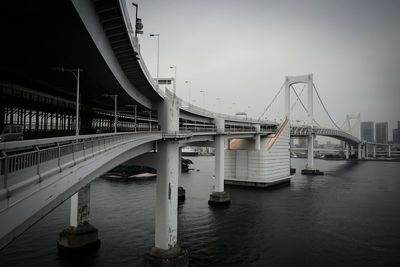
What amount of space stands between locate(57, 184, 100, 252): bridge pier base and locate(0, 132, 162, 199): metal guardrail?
46.0 ft

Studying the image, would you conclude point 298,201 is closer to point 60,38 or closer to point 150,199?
point 150,199

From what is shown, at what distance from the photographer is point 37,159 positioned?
7.03 m

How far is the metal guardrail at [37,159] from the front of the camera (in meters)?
5.71

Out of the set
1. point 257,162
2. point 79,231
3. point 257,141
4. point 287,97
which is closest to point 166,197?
point 79,231

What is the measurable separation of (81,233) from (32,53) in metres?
17.5

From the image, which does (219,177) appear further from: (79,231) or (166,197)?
(79,231)

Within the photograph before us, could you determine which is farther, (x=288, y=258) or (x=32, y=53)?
(x=288, y=258)

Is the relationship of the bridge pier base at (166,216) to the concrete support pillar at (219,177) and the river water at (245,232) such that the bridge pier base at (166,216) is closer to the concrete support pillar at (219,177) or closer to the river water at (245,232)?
the river water at (245,232)

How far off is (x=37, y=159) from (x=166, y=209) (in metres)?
17.1

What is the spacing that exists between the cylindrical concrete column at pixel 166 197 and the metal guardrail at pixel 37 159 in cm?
1181

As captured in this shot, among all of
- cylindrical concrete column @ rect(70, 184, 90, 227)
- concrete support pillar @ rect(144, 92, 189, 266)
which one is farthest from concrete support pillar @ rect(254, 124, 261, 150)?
cylindrical concrete column @ rect(70, 184, 90, 227)

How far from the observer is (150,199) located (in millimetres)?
44719

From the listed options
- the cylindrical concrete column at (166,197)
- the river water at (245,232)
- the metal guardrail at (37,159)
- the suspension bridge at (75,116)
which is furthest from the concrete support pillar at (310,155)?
the metal guardrail at (37,159)

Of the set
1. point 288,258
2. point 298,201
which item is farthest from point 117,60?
point 298,201
